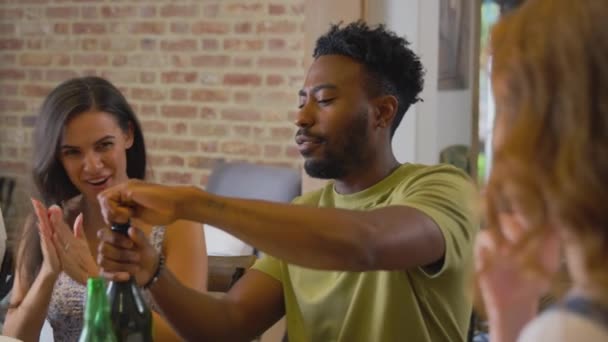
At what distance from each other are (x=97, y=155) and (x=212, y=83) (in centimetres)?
260

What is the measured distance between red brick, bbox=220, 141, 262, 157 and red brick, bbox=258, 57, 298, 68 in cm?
37

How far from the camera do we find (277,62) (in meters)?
4.56

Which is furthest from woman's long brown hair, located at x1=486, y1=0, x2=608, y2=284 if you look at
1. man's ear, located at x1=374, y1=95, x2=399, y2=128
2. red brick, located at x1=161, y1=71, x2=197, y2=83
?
red brick, located at x1=161, y1=71, x2=197, y2=83

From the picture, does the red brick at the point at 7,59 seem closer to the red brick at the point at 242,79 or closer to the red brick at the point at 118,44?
the red brick at the point at 118,44

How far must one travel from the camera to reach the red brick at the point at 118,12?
4.88 metres

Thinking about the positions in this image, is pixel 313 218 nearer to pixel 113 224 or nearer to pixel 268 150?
pixel 113 224

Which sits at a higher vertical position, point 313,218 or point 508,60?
point 508,60

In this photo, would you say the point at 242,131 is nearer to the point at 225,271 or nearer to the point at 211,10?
the point at 211,10

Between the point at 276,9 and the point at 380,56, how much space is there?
2.60m

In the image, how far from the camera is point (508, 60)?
90 centimetres

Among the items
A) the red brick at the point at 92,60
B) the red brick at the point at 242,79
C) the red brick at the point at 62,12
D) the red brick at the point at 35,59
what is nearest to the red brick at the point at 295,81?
the red brick at the point at 242,79

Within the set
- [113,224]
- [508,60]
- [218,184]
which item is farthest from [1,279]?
[218,184]

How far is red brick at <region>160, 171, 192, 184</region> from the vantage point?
4.81 m

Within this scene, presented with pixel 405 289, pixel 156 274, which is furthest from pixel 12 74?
pixel 405 289
